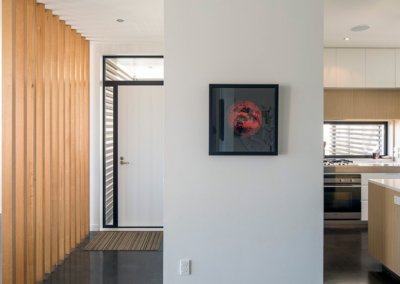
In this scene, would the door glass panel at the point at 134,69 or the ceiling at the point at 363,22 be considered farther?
the door glass panel at the point at 134,69

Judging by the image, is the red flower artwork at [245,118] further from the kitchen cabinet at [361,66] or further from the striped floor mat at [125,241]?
the kitchen cabinet at [361,66]

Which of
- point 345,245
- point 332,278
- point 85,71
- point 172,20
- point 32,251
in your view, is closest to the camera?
point 172,20

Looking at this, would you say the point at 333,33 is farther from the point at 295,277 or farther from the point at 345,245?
the point at 295,277

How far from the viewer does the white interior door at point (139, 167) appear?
414cm

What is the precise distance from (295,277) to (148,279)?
1.34m

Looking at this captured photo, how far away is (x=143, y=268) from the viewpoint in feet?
9.66

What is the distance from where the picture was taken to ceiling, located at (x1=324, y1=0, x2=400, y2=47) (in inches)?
116

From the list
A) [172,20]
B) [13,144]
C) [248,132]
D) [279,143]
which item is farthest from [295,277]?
[13,144]

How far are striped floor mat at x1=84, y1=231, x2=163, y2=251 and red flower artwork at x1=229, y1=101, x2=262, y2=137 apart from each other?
203 cm

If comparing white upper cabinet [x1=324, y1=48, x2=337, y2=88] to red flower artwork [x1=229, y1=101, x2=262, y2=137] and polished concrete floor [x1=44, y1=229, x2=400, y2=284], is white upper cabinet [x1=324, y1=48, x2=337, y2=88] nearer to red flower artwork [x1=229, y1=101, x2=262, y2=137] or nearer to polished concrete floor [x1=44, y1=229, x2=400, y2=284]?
polished concrete floor [x1=44, y1=229, x2=400, y2=284]

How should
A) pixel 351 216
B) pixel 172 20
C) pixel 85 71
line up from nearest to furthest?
1. pixel 172 20
2. pixel 85 71
3. pixel 351 216

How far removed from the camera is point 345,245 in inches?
140

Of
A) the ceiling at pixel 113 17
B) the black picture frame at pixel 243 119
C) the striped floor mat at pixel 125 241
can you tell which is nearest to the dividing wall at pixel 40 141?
the ceiling at pixel 113 17

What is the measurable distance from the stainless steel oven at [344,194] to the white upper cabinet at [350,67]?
139cm
